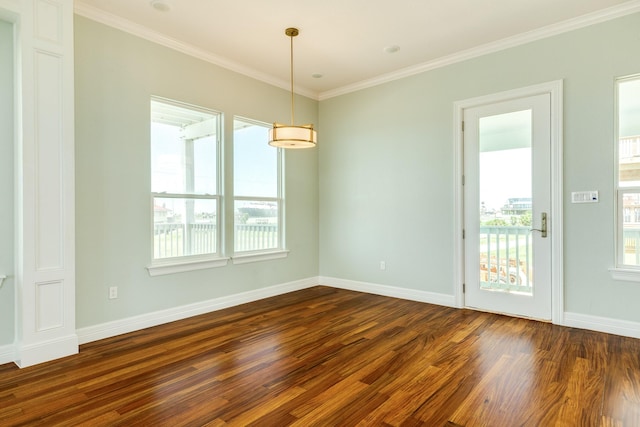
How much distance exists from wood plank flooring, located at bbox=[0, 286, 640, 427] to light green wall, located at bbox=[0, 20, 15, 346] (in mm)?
440

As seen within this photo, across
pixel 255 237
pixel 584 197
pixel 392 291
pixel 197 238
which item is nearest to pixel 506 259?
pixel 584 197

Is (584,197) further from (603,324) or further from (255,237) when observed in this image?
(255,237)

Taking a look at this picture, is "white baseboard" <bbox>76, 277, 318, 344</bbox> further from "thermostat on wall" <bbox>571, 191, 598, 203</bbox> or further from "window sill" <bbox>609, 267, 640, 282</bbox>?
"window sill" <bbox>609, 267, 640, 282</bbox>

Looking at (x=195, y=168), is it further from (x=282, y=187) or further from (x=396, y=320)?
(x=396, y=320)

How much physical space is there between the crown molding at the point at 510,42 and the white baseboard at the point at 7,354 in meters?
4.80

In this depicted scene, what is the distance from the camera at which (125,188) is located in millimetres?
3459

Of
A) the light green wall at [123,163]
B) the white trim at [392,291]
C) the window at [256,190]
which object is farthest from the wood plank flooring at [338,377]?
the window at [256,190]

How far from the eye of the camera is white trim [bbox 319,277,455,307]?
172 inches

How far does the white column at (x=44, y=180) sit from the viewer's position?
269 cm

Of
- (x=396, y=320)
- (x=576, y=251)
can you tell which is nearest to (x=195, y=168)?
(x=396, y=320)

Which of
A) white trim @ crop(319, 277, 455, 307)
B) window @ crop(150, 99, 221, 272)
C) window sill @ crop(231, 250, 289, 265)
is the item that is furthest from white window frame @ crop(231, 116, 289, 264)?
white trim @ crop(319, 277, 455, 307)

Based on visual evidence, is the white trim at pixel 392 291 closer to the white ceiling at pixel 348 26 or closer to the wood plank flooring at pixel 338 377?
the wood plank flooring at pixel 338 377

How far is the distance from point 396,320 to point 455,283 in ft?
3.19

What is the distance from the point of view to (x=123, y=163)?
11.3 feet
